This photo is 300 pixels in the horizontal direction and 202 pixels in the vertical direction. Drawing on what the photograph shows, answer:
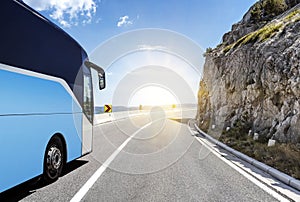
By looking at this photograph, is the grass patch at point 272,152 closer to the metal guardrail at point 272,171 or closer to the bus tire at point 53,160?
the metal guardrail at point 272,171

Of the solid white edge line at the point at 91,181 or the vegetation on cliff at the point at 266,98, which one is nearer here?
the solid white edge line at the point at 91,181

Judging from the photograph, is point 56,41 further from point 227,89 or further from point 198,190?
point 227,89

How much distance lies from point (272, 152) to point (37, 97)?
7340mm

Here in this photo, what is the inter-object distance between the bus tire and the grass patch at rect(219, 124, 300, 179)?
567 cm

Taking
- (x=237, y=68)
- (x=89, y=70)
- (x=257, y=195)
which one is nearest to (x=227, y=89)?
(x=237, y=68)

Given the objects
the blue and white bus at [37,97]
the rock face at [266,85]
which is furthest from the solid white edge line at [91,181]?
the rock face at [266,85]

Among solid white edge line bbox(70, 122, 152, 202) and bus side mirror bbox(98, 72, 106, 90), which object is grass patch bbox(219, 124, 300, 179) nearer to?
solid white edge line bbox(70, 122, 152, 202)

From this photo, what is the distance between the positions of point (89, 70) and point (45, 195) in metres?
4.52

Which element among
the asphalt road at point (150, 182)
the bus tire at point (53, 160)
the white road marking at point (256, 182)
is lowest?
the white road marking at point (256, 182)

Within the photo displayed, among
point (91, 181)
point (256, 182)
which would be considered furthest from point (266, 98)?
point (91, 181)

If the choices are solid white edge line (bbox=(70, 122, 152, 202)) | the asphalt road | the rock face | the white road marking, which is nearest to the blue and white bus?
the asphalt road

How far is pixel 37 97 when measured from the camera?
18.1 feet

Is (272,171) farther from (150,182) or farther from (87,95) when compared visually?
(87,95)

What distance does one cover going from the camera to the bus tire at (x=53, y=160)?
6012 millimetres
